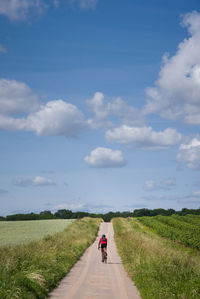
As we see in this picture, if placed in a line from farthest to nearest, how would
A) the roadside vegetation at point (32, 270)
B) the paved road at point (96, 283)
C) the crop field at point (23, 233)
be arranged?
1. the crop field at point (23, 233)
2. the paved road at point (96, 283)
3. the roadside vegetation at point (32, 270)

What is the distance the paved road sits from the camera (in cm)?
1265

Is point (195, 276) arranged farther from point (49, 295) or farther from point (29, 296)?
point (29, 296)

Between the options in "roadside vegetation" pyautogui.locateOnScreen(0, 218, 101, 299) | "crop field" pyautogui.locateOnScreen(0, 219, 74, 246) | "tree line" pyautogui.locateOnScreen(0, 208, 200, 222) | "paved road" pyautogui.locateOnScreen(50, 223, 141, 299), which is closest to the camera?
"roadside vegetation" pyautogui.locateOnScreen(0, 218, 101, 299)

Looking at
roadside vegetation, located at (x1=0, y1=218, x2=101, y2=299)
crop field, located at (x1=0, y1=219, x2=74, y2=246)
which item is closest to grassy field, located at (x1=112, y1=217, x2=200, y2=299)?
roadside vegetation, located at (x1=0, y1=218, x2=101, y2=299)

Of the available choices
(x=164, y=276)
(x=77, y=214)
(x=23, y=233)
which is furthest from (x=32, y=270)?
(x=77, y=214)

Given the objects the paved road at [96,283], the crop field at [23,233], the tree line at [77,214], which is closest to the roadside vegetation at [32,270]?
the paved road at [96,283]

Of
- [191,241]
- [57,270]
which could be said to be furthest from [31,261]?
[191,241]

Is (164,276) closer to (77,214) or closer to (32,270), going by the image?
(32,270)

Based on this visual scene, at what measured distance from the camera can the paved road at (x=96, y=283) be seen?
12.6 meters

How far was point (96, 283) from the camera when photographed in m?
14.9

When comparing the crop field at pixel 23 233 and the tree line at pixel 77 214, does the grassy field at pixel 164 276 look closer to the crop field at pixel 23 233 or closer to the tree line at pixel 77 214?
the crop field at pixel 23 233

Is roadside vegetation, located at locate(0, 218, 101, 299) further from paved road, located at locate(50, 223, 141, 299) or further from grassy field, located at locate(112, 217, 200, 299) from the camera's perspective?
grassy field, located at locate(112, 217, 200, 299)

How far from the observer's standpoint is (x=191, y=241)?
34.1 metres

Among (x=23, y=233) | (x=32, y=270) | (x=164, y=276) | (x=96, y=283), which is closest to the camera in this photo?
(x=164, y=276)
